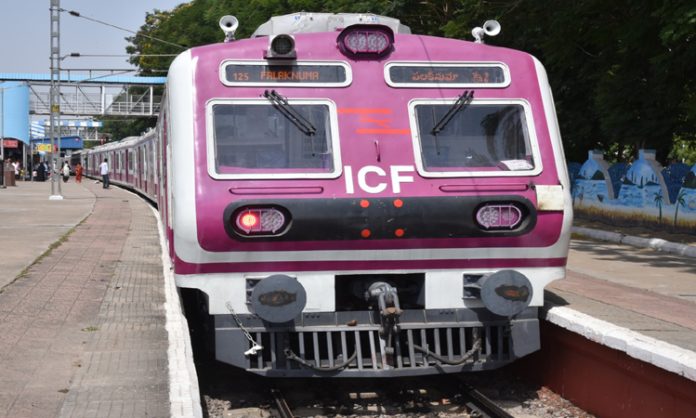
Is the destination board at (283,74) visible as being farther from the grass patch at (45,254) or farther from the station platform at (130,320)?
the grass patch at (45,254)

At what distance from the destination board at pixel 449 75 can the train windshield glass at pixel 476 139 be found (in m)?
0.19

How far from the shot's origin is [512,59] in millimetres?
7199

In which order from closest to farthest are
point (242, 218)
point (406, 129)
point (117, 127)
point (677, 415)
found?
point (677, 415)
point (242, 218)
point (406, 129)
point (117, 127)

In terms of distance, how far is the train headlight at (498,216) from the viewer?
6676 mm

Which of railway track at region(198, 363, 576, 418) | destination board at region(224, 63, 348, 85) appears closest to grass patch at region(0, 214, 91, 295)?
railway track at region(198, 363, 576, 418)

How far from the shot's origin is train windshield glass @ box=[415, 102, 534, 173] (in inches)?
271

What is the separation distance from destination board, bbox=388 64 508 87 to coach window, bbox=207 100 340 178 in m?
0.60

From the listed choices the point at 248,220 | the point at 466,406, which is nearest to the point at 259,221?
the point at 248,220

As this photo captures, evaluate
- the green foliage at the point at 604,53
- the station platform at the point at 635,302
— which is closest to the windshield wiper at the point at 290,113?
the station platform at the point at 635,302

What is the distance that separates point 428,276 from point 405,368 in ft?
2.24

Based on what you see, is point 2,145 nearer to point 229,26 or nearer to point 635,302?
point 229,26

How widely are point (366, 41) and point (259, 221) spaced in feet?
5.43

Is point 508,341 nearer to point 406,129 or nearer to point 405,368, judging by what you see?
point 405,368

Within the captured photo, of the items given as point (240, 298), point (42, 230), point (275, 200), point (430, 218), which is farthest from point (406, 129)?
point (42, 230)
